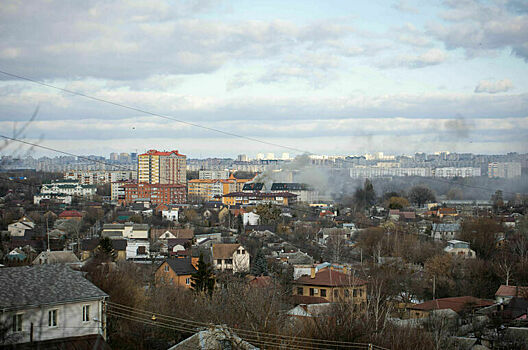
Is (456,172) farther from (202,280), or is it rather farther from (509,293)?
(202,280)

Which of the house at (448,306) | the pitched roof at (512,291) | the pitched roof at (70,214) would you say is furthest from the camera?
the pitched roof at (70,214)

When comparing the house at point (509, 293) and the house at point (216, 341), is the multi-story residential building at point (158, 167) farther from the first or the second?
the house at point (216, 341)

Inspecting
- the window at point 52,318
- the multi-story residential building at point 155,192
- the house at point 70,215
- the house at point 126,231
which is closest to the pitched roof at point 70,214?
the house at point 70,215

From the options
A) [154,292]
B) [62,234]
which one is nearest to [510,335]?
[154,292]

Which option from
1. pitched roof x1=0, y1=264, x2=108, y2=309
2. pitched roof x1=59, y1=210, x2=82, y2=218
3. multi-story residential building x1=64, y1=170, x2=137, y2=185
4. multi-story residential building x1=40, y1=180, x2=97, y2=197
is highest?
multi-story residential building x1=64, y1=170, x2=137, y2=185

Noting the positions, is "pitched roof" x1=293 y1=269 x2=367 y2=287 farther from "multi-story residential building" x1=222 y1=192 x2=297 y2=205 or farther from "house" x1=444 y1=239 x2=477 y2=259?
"multi-story residential building" x1=222 y1=192 x2=297 y2=205

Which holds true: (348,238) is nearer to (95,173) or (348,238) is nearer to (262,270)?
(262,270)

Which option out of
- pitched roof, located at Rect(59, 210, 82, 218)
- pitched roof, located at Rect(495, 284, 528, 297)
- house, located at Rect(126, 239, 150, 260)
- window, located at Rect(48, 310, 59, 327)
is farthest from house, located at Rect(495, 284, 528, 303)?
pitched roof, located at Rect(59, 210, 82, 218)
